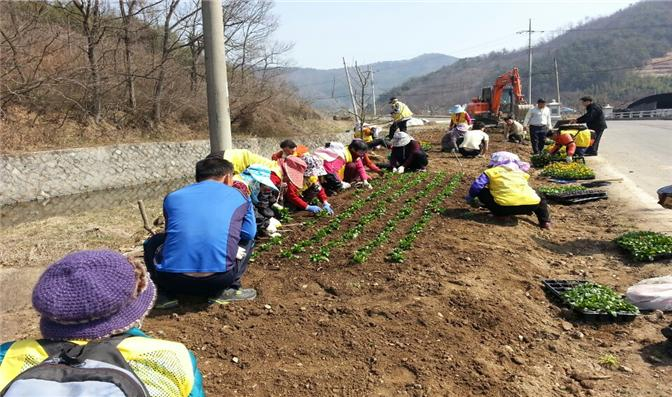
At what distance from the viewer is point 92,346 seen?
1.63 m

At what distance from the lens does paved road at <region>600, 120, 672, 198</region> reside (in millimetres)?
10469

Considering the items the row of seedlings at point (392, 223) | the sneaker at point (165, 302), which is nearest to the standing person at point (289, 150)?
the row of seedlings at point (392, 223)

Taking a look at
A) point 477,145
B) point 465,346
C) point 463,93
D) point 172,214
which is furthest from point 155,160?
point 463,93

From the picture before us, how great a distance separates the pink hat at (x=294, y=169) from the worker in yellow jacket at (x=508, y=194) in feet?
7.84

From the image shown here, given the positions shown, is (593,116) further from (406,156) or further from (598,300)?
(598,300)

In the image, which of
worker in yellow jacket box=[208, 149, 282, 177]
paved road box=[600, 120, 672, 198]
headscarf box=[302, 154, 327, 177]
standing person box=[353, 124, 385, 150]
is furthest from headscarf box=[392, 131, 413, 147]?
worker in yellow jacket box=[208, 149, 282, 177]

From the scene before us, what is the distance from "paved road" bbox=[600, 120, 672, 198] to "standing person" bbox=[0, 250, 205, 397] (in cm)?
950

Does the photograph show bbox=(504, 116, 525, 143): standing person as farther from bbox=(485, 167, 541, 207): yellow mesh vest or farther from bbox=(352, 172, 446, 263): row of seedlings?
bbox=(485, 167, 541, 207): yellow mesh vest

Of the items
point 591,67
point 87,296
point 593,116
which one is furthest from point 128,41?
point 591,67

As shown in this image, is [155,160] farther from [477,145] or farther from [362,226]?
[362,226]

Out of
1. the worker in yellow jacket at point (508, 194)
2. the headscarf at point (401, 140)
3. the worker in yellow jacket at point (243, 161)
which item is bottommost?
the worker in yellow jacket at point (508, 194)

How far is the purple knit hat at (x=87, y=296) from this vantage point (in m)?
1.67

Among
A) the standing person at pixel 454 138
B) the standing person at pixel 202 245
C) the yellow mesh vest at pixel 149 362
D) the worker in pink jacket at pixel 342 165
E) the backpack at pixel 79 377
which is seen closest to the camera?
the backpack at pixel 79 377

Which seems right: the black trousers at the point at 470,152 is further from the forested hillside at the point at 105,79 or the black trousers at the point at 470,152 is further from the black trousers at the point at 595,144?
the forested hillside at the point at 105,79
